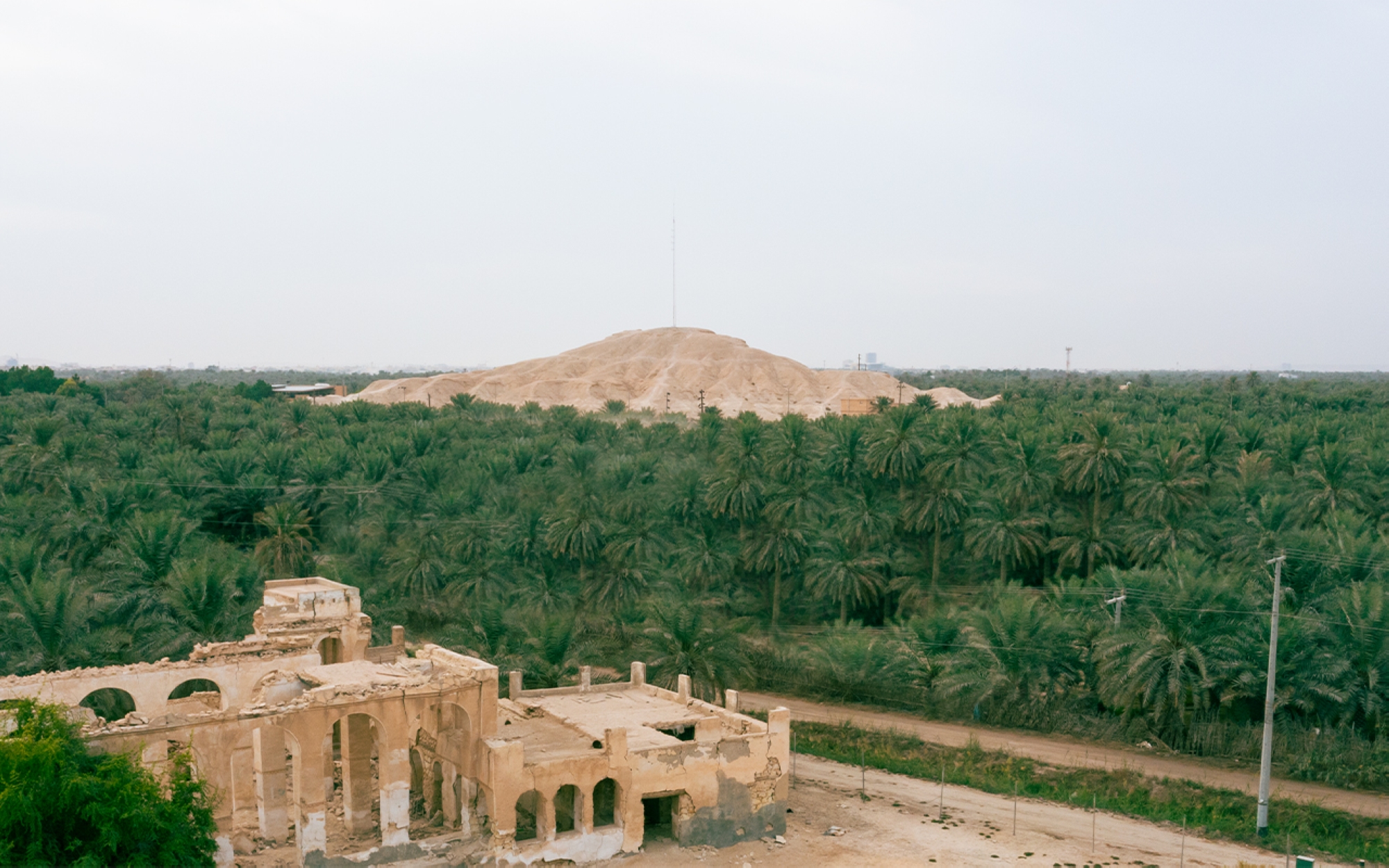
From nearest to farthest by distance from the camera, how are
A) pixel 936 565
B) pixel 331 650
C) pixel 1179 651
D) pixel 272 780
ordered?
pixel 272 780, pixel 331 650, pixel 1179 651, pixel 936 565

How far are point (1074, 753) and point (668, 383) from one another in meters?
81.5

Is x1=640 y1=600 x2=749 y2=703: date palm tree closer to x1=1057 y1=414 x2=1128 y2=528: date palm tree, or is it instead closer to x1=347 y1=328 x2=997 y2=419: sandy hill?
x1=1057 y1=414 x2=1128 y2=528: date palm tree

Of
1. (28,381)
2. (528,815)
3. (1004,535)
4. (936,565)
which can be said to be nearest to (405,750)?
(528,815)

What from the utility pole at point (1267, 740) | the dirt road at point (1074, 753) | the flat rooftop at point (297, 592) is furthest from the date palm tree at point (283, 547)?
the utility pole at point (1267, 740)

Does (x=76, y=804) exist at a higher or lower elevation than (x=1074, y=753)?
higher

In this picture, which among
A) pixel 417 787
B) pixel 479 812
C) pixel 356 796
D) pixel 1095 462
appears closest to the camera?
pixel 479 812

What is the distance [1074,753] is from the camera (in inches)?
1350

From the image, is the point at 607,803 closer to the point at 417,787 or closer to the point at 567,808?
the point at 567,808

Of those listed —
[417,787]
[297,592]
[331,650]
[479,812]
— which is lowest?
[417,787]

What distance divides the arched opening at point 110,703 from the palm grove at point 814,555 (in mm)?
2394

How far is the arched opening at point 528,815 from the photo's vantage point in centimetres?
2534

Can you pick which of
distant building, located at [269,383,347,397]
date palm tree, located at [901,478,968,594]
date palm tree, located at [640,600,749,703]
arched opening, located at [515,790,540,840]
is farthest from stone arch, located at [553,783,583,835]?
distant building, located at [269,383,347,397]

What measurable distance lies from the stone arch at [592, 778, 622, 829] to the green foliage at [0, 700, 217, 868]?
8766 mm

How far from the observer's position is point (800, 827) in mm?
27625
